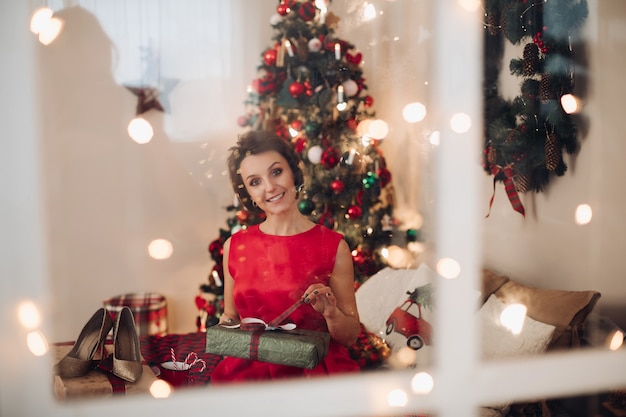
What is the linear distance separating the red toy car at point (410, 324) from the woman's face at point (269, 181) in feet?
1.27

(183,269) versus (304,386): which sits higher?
(183,269)

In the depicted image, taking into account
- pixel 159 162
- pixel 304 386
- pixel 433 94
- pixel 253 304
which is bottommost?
pixel 304 386

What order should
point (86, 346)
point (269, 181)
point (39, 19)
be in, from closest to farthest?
point (39, 19), point (86, 346), point (269, 181)

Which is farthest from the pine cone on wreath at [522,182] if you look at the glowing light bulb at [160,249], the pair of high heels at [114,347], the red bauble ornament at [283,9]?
the pair of high heels at [114,347]

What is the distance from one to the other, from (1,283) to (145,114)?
40 cm

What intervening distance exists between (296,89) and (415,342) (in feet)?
2.10

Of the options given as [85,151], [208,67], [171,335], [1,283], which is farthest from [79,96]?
[171,335]

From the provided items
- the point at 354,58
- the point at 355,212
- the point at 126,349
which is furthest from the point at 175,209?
the point at 354,58

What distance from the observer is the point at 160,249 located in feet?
3.48

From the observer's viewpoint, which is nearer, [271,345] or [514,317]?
[271,345]

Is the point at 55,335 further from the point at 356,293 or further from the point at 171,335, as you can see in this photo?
the point at 356,293

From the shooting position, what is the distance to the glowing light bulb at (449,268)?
103 cm

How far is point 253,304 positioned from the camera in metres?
1.13

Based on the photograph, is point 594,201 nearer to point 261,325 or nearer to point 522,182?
point 522,182
